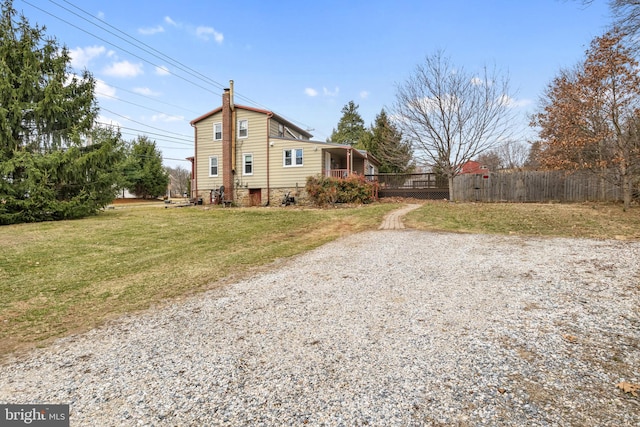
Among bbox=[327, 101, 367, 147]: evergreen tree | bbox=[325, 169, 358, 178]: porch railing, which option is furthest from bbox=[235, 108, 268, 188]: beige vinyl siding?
bbox=[327, 101, 367, 147]: evergreen tree

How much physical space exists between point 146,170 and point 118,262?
112ft

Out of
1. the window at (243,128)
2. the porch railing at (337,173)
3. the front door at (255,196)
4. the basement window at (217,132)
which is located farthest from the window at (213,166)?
the porch railing at (337,173)

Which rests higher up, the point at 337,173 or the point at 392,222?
the point at 337,173

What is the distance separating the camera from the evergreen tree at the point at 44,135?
12.6m

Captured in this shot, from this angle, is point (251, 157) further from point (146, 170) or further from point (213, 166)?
point (146, 170)

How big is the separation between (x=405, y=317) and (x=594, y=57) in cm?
1449

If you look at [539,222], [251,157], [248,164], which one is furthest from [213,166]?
[539,222]

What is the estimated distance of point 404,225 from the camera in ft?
33.4

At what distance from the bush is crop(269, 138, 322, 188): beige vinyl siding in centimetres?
160

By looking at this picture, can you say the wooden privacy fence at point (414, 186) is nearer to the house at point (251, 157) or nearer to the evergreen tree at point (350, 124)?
the house at point (251, 157)

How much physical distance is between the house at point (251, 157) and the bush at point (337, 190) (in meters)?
1.41

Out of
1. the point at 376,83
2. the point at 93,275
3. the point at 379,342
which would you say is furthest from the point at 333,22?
the point at 379,342

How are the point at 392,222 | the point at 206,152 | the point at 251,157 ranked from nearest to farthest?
the point at 392,222 → the point at 251,157 → the point at 206,152

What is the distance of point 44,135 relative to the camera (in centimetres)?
1380
